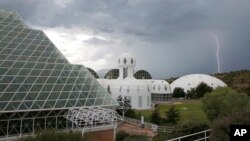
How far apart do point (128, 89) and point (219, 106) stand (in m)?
37.3

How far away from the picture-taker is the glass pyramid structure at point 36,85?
27703 mm

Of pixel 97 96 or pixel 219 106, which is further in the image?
pixel 219 106

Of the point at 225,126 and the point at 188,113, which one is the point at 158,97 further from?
the point at 225,126

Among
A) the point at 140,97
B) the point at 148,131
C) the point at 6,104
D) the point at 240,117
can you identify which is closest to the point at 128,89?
the point at 140,97

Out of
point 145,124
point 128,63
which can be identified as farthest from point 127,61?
point 145,124

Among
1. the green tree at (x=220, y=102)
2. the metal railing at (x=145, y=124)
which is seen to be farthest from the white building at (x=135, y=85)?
the green tree at (x=220, y=102)

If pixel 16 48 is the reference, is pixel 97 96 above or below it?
below

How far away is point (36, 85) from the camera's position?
102 feet

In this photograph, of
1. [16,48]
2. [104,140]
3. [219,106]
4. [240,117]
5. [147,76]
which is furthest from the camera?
[147,76]

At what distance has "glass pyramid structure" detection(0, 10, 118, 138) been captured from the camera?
27.7m

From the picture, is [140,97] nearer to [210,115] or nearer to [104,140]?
[210,115]

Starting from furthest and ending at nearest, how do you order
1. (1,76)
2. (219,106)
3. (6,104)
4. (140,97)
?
(140,97) → (219,106) → (1,76) → (6,104)

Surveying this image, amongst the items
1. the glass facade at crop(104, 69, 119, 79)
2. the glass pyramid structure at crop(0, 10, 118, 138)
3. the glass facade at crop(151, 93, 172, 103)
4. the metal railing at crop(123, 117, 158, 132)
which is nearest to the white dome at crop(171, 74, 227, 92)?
the glass facade at crop(151, 93, 172, 103)

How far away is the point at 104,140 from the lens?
3334 cm
